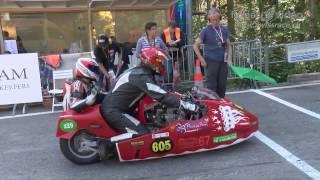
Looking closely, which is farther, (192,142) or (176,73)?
(176,73)

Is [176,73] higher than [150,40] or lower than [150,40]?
lower

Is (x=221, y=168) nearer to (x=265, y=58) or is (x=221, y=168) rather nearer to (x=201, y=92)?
(x=201, y=92)

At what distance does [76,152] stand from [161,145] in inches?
44.0

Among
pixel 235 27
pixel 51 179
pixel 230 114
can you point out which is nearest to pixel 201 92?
pixel 230 114

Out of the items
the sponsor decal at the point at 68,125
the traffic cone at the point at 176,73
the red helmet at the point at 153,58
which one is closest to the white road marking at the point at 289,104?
the traffic cone at the point at 176,73

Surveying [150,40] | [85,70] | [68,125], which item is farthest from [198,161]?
[150,40]

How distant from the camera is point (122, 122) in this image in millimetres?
6125

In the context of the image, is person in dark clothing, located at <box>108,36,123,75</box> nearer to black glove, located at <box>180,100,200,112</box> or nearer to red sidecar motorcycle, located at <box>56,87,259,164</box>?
red sidecar motorcycle, located at <box>56,87,259,164</box>

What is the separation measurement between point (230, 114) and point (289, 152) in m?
0.89

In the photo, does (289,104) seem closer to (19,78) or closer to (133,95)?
(133,95)

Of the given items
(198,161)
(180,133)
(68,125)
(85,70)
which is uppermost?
(85,70)

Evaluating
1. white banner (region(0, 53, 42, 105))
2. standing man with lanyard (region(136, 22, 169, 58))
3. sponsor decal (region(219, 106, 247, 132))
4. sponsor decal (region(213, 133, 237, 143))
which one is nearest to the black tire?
sponsor decal (region(213, 133, 237, 143))

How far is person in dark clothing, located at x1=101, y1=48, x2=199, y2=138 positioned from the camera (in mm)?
Result: 6031

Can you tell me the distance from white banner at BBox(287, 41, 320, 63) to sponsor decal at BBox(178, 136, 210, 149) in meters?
5.97
